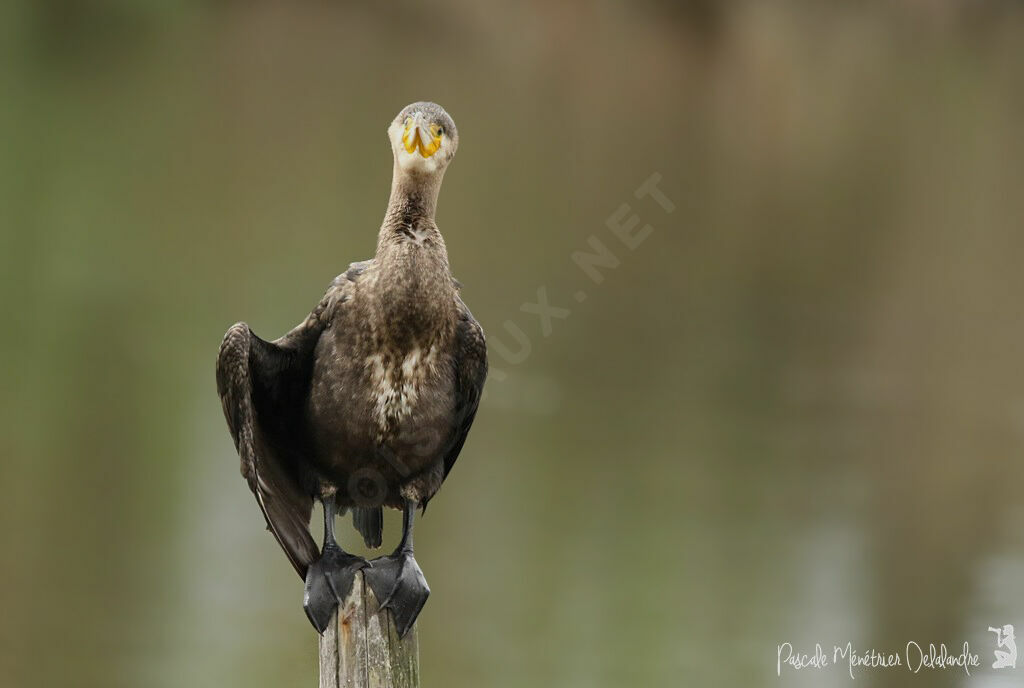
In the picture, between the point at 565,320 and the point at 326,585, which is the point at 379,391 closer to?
the point at 326,585

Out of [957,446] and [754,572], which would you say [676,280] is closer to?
[957,446]

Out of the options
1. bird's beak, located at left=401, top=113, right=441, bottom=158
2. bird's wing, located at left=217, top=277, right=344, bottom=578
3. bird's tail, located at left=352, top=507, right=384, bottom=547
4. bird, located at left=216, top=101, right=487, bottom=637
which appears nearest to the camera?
bird's wing, located at left=217, top=277, right=344, bottom=578

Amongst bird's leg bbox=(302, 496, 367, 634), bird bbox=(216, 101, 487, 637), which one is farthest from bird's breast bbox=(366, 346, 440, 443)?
bird's leg bbox=(302, 496, 367, 634)

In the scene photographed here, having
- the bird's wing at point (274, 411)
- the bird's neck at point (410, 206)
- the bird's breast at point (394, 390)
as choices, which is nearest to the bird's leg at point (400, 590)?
the bird's wing at point (274, 411)

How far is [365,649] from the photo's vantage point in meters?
3.07

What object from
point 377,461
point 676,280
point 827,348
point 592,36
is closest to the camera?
Answer: point 377,461

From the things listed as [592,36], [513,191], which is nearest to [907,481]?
[513,191]

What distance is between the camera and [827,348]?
39.0ft

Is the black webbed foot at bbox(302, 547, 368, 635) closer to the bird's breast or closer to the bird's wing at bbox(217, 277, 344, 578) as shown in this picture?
the bird's wing at bbox(217, 277, 344, 578)

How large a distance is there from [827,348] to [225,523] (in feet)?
20.1

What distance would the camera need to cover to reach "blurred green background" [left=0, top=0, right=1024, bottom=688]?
24.4 ft

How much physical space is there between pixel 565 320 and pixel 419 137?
26.0 ft

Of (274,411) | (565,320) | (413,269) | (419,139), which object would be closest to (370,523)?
(274,411)

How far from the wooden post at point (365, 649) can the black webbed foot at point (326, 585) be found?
0.06 ft
